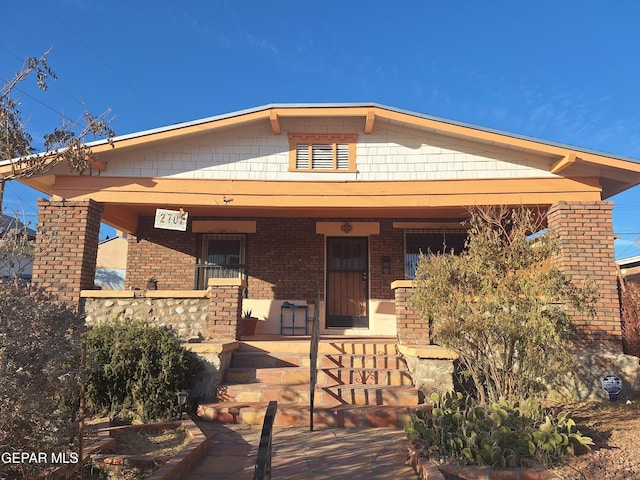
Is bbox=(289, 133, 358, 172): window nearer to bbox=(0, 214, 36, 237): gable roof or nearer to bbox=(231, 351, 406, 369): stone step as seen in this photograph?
bbox=(231, 351, 406, 369): stone step

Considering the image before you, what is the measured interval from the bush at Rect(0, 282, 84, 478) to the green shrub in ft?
9.73

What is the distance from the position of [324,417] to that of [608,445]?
9.30ft

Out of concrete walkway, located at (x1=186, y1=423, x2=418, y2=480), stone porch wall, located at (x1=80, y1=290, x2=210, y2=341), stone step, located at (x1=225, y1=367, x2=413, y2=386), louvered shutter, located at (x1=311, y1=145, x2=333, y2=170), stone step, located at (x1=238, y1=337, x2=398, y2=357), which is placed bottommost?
concrete walkway, located at (x1=186, y1=423, x2=418, y2=480)

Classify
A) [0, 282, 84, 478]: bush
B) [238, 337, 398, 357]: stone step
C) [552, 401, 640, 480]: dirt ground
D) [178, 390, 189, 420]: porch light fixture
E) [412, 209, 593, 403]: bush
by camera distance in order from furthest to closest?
1. [238, 337, 398, 357]: stone step
2. [178, 390, 189, 420]: porch light fixture
3. [412, 209, 593, 403]: bush
4. [552, 401, 640, 480]: dirt ground
5. [0, 282, 84, 478]: bush

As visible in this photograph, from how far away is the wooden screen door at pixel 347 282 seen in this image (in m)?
10.1

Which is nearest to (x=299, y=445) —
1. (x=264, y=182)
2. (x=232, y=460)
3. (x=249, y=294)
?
(x=232, y=460)

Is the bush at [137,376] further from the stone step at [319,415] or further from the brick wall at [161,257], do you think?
the brick wall at [161,257]

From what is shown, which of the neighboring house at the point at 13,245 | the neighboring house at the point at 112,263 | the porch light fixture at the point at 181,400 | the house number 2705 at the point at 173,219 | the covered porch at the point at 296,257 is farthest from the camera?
the neighboring house at the point at 112,263

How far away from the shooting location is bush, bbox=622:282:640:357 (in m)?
7.33

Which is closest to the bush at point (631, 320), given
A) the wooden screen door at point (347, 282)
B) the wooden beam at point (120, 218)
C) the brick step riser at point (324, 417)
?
the brick step riser at point (324, 417)

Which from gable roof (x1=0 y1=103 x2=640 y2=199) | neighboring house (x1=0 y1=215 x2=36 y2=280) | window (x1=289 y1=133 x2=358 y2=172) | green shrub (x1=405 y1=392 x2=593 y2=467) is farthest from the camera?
window (x1=289 y1=133 x2=358 y2=172)

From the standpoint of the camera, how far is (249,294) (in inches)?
393

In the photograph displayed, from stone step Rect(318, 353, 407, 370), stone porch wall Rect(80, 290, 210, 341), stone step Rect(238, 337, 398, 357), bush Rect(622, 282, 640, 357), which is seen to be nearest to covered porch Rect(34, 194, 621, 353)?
stone porch wall Rect(80, 290, 210, 341)

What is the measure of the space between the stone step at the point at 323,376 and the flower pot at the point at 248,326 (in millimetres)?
2610
